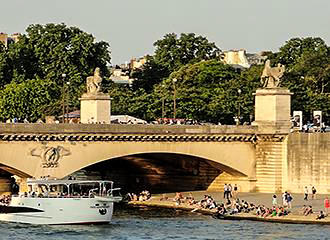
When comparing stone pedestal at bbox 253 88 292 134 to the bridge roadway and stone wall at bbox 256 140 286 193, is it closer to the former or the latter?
the bridge roadway

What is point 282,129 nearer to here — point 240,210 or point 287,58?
A: point 240,210

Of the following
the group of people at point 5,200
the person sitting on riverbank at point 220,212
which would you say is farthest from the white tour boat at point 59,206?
the person sitting on riverbank at point 220,212

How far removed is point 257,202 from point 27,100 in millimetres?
53283

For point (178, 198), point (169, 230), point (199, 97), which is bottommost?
point (169, 230)

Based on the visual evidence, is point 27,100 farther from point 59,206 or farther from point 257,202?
point 59,206

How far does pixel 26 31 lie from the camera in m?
151

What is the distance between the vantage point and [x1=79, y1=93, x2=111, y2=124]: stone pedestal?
91.4 meters

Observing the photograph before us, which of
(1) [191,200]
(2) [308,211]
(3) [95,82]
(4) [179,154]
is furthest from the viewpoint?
(3) [95,82]

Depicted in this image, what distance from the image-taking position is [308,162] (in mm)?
90438

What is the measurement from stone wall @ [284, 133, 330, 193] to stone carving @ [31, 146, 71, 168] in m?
17.6

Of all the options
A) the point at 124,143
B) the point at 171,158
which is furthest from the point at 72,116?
the point at 124,143

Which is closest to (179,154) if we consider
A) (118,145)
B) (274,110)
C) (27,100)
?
(118,145)

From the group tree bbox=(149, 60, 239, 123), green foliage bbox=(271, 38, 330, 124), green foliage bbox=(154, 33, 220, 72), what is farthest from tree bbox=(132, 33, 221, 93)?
tree bbox=(149, 60, 239, 123)

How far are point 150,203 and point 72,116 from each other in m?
23.9
